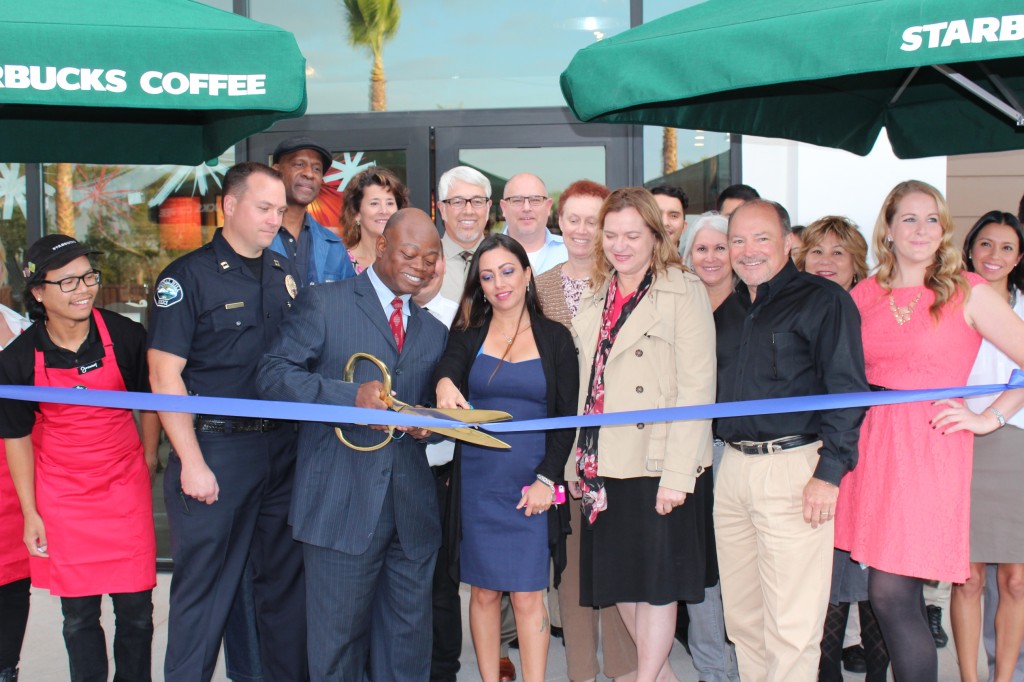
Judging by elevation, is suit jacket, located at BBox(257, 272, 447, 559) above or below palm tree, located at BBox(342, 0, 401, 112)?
below

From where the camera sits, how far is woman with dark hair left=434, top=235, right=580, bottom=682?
3.60 metres

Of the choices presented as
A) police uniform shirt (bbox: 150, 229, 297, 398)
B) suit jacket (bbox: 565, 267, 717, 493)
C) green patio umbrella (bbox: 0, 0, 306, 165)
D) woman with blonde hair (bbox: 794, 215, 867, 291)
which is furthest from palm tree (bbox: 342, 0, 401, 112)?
suit jacket (bbox: 565, 267, 717, 493)

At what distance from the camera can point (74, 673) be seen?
3.76 m

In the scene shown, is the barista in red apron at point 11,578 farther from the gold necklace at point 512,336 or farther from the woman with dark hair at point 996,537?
the woman with dark hair at point 996,537

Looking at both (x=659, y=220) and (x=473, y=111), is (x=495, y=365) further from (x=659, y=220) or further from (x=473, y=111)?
(x=473, y=111)

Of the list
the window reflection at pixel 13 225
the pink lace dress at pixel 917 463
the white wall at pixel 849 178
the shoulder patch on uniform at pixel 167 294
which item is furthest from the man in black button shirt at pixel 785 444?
the window reflection at pixel 13 225

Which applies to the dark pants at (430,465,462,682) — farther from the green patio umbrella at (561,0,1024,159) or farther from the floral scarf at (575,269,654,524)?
the green patio umbrella at (561,0,1024,159)

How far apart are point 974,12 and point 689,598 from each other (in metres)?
2.27

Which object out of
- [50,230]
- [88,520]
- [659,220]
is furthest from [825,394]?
[50,230]

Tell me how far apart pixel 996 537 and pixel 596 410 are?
72.0 inches

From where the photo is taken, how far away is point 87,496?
3.68m

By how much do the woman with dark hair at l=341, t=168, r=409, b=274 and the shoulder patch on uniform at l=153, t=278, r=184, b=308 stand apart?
1.12 meters

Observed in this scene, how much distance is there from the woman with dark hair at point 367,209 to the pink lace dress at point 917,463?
2400 mm

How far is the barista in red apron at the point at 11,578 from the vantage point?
392 centimetres
